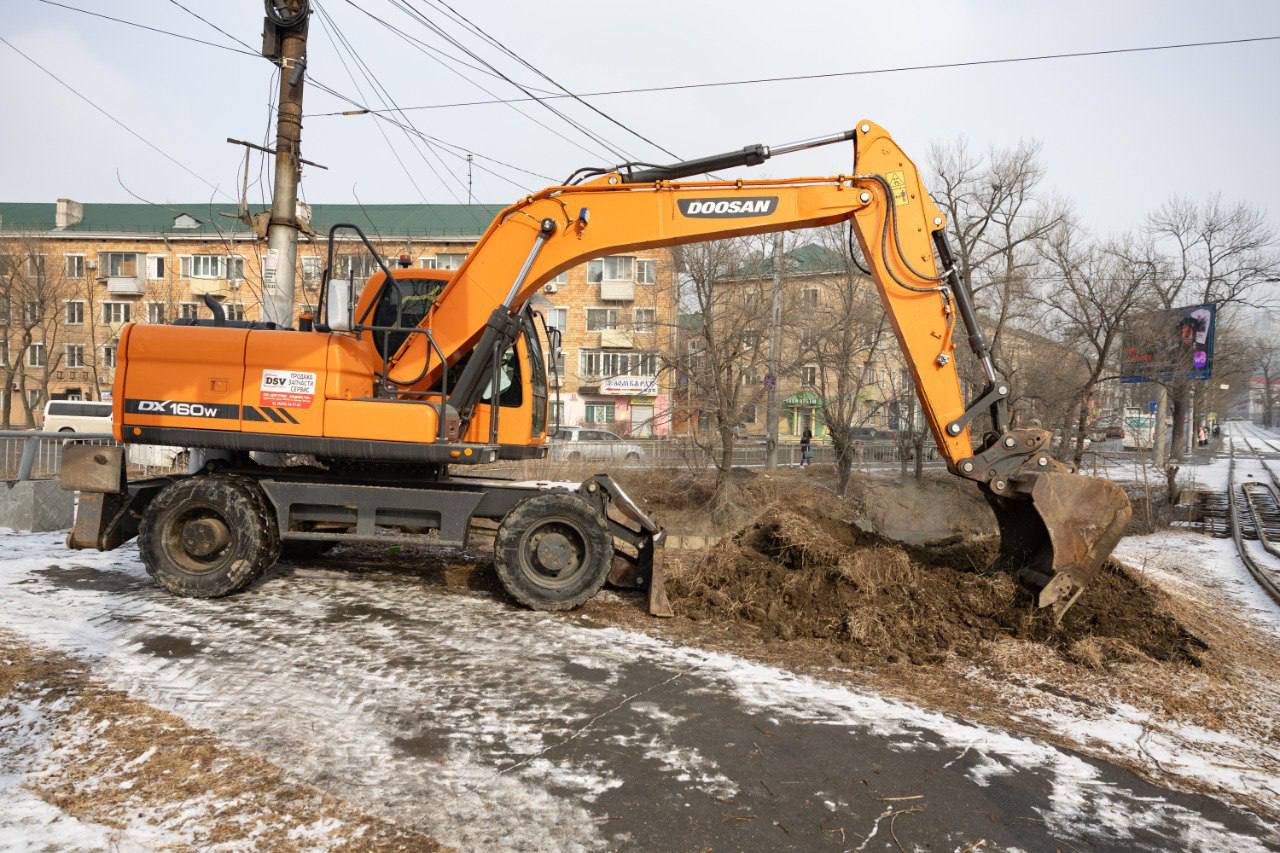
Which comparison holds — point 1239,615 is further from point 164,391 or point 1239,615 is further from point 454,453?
point 164,391

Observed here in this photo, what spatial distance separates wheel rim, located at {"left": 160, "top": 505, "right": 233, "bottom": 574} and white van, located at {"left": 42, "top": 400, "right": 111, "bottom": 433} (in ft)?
90.2

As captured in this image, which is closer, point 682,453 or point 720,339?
point 720,339

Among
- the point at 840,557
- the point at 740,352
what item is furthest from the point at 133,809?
the point at 740,352

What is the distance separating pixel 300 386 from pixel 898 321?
5.38 metres

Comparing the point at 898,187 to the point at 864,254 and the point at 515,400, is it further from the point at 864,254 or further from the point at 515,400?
the point at 515,400

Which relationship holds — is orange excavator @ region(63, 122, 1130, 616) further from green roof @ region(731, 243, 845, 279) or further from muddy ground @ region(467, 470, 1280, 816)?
green roof @ region(731, 243, 845, 279)

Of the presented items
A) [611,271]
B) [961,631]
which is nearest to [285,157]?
[961,631]

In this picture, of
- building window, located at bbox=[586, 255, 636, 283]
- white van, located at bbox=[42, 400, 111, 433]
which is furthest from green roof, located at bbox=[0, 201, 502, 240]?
white van, located at bbox=[42, 400, 111, 433]

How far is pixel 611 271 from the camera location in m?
44.6

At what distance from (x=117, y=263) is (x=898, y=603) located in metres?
53.6

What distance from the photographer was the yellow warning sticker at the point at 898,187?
23.5ft

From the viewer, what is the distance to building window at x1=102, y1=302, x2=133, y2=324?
4831cm

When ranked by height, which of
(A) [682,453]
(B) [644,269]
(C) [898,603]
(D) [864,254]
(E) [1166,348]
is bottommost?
(C) [898,603]

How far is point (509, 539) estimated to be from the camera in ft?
23.4
